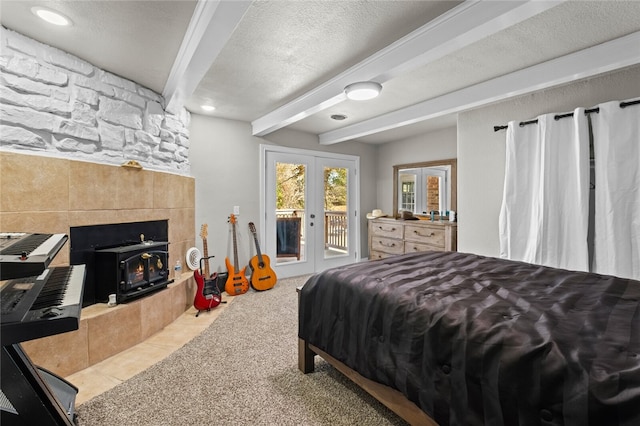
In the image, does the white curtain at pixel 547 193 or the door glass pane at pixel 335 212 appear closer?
the white curtain at pixel 547 193

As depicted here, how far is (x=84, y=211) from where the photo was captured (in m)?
2.23

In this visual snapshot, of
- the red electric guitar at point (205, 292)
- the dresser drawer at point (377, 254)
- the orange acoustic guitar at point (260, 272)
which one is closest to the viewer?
the red electric guitar at point (205, 292)

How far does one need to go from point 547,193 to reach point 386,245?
7.83ft

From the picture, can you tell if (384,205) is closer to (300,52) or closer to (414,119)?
(414,119)

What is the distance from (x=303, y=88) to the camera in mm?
2924

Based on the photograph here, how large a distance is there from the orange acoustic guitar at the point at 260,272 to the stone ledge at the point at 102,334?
1143 millimetres

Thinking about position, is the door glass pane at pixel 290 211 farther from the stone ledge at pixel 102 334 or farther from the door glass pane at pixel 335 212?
the stone ledge at pixel 102 334

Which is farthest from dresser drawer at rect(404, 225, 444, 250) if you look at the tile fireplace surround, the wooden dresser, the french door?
the tile fireplace surround

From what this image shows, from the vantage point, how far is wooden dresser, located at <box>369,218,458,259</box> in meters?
3.92

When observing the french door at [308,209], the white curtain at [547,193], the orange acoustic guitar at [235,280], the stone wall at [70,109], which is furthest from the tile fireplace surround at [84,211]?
the white curtain at [547,193]

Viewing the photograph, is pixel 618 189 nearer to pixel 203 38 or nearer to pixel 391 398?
pixel 391 398

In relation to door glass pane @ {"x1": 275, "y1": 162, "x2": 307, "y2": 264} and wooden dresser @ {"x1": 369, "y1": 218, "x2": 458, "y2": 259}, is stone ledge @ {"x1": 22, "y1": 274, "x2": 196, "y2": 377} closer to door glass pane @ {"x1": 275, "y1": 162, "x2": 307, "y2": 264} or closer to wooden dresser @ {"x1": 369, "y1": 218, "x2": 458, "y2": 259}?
door glass pane @ {"x1": 275, "y1": 162, "x2": 307, "y2": 264}

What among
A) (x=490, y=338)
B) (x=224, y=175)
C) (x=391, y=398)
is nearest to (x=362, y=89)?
(x=490, y=338)

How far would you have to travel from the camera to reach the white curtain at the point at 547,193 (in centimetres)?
252
